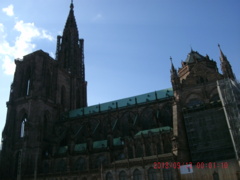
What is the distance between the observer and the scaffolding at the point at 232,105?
3075 centimetres

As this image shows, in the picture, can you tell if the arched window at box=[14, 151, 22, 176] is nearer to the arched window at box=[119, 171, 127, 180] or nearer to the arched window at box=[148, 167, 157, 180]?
the arched window at box=[119, 171, 127, 180]

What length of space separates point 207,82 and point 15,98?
4112cm

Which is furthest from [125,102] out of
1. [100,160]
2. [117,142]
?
[100,160]

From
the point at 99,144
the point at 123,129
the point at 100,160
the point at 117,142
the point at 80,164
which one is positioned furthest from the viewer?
the point at 123,129

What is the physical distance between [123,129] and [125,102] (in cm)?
743

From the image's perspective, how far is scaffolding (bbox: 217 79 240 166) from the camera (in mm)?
30750

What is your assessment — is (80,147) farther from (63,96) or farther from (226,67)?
(226,67)

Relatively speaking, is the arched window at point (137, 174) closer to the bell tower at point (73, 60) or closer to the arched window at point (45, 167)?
the arched window at point (45, 167)

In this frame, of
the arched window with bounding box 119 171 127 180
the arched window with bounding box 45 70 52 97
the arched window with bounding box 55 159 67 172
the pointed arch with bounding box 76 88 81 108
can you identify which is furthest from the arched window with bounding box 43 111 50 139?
the arched window with bounding box 119 171 127 180

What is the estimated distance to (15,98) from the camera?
54.6 metres

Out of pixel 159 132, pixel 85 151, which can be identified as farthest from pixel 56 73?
pixel 159 132

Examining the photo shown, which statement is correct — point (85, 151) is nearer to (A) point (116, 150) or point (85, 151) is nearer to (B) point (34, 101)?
(A) point (116, 150)

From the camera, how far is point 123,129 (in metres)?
48.1

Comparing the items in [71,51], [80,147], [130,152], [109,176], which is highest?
[71,51]
